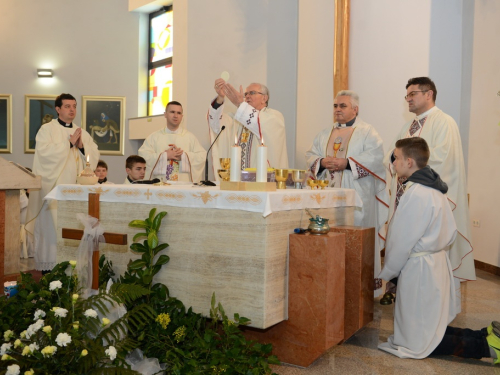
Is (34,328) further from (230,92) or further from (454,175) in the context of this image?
(454,175)

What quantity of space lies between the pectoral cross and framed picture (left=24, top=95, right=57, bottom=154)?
792cm

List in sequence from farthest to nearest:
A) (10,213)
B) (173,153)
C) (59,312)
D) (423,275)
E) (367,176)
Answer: (173,153), (367,176), (10,213), (423,275), (59,312)

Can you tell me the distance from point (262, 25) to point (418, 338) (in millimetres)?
6231

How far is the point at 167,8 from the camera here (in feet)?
35.2

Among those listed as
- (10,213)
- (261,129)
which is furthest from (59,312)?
(261,129)

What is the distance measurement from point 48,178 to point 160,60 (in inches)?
228

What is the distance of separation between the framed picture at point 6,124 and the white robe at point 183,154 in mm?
6012

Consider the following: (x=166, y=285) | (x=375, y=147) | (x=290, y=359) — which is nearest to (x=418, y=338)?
(x=290, y=359)

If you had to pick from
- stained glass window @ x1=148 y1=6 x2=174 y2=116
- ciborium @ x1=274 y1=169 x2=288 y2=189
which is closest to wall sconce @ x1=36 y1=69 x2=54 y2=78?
stained glass window @ x1=148 y1=6 x2=174 y2=116

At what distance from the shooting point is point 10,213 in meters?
4.28

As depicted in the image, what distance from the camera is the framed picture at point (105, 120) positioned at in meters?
11.2

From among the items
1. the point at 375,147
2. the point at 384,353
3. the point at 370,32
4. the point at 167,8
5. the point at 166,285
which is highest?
the point at 167,8

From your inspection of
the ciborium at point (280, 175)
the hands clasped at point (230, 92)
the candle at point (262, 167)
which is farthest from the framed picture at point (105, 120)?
the candle at point (262, 167)

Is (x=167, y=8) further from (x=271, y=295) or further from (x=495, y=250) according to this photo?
(x=271, y=295)
